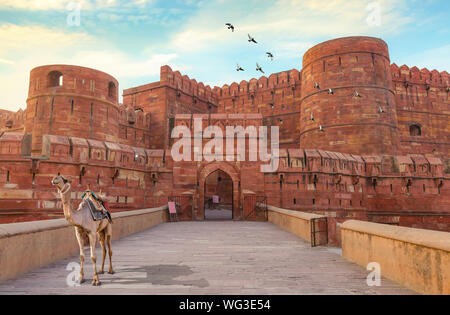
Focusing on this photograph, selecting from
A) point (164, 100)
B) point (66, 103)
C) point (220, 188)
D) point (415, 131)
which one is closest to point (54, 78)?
point (66, 103)

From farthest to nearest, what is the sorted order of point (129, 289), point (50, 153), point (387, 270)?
point (50, 153)
point (387, 270)
point (129, 289)

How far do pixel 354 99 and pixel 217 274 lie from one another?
19.9m

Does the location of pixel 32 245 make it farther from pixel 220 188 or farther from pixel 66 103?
pixel 220 188

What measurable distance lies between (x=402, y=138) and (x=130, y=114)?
21493mm

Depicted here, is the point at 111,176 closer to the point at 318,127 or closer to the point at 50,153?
the point at 50,153

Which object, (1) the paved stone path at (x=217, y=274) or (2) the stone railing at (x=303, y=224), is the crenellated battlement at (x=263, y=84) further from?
(1) the paved stone path at (x=217, y=274)

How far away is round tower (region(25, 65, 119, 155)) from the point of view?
16.6m

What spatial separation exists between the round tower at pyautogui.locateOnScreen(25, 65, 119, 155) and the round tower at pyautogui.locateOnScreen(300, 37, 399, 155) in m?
14.1

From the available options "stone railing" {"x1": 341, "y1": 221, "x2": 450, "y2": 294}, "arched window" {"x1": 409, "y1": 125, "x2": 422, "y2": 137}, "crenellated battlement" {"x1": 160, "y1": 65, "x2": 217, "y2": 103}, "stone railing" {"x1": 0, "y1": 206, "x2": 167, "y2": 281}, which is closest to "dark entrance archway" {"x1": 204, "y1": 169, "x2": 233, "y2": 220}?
"crenellated battlement" {"x1": 160, "y1": 65, "x2": 217, "y2": 103}

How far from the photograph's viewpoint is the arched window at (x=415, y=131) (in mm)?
25734

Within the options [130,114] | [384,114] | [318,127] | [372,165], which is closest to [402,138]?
[384,114]

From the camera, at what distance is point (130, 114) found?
22453 mm

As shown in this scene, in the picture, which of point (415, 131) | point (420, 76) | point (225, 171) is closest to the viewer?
point (225, 171)

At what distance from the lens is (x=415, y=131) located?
85.7 ft
